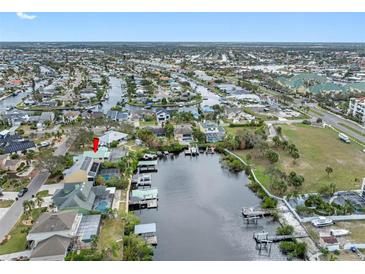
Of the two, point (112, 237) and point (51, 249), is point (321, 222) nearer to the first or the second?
point (112, 237)

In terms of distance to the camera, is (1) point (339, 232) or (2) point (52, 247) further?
(1) point (339, 232)

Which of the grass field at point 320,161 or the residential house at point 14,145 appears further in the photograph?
the residential house at point 14,145

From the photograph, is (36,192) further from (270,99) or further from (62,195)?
(270,99)

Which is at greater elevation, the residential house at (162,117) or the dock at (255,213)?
the residential house at (162,117)

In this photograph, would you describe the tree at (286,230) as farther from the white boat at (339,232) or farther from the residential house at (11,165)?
the residential house at (11,165)

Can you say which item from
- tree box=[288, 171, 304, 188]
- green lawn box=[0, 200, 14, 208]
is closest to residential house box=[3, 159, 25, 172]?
green lawn box=[0, 200, 14, 208]

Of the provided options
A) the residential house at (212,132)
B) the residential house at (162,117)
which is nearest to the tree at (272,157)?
the residential house at (212,132)

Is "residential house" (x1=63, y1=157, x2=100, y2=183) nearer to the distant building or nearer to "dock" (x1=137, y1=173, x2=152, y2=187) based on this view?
"dock" (x1=137, y1=173, x2=152, y2=187)

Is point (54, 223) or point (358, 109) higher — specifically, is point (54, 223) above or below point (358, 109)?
below

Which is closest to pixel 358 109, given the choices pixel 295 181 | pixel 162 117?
pixel 295 181
